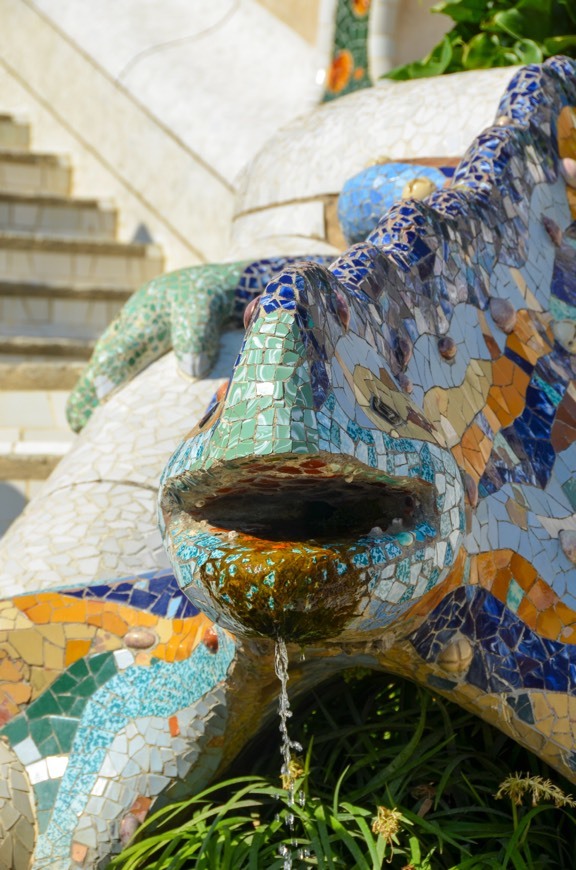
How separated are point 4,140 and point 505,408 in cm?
511

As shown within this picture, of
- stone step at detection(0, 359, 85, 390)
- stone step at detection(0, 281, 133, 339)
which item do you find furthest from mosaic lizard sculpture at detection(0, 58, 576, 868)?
stone step at detection(0, 281, 133, 339)

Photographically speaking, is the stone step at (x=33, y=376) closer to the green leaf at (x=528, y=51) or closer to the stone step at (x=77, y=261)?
the stone step at (x=77, y=261)

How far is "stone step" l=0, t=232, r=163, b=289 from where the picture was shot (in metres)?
6.00

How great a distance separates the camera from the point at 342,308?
6.55ft

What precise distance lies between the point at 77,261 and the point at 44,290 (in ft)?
1.60

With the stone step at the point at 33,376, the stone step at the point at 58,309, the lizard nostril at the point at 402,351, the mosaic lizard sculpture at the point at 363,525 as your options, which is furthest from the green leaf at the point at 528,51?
the lizard nostril at the point at 402,351

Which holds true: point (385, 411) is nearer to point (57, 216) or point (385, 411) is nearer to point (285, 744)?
point (285, 744)

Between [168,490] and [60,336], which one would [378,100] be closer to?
[60,336]

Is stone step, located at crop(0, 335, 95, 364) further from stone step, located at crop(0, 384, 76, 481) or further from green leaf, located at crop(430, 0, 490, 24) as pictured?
green leaf, located at crop(430, 0, 490, 24)

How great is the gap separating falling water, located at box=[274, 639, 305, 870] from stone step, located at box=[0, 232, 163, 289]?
12.2ft

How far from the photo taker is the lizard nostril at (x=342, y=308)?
1.98 metres

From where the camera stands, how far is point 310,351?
6.14 feet

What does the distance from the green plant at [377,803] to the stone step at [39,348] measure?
8.87ft

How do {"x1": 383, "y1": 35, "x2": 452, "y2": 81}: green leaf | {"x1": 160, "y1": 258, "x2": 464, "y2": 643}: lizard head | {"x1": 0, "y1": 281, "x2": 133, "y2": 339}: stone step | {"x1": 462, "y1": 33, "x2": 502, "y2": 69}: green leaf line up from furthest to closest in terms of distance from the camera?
{"x1": 0, "y1": 281, "x2": 133, "y2": 339}: stone step
{"x1": 383, "y1": 35, "x2": 452, "y2": 81}: green leaf
{"x1": 462, "y1": 33, "x2": 502, "y2": 69}: green leaf
{"x1": 160, "y1": 258, "x2": 464, "y2": 643}: lizard head
